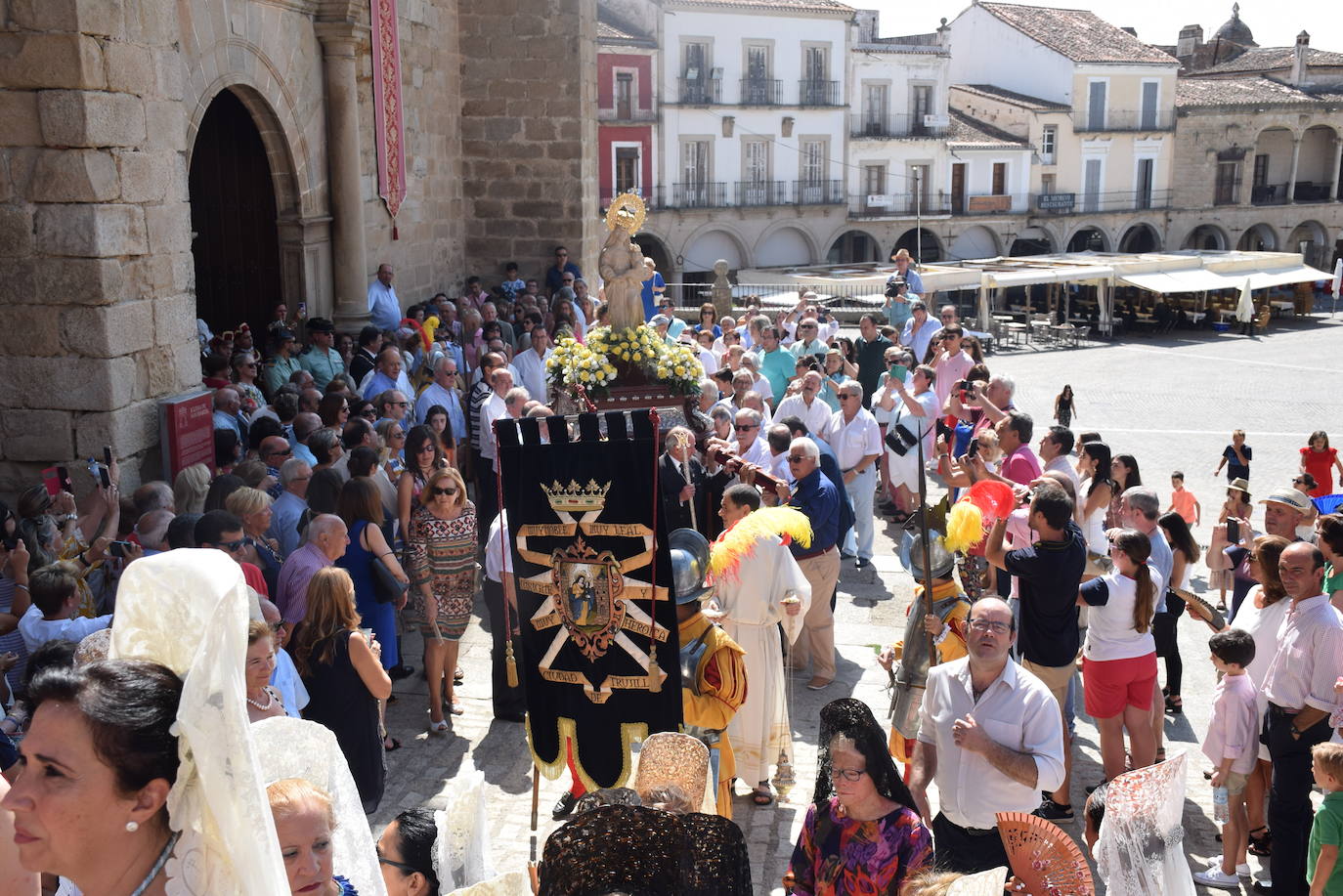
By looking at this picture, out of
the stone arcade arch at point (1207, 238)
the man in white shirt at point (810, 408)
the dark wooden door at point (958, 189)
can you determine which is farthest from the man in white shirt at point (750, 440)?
the stone arcade arch at point (1207, 238)

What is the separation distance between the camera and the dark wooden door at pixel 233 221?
35.9 feet

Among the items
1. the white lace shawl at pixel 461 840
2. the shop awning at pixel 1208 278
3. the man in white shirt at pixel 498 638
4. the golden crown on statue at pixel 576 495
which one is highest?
the shop awning at pixel 1208 278

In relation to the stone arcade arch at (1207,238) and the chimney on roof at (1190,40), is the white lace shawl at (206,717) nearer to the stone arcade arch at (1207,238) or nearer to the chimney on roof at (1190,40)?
the stone arcade arch at (1207,238)

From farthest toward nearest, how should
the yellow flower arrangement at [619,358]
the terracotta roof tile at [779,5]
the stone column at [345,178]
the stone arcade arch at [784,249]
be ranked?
1. the stone arcade arch at [784,249]
2. the terracotta roof tile at [779,5]
3. the stone column at [345,178]
4. the yellow flower arrangement at [619,358]

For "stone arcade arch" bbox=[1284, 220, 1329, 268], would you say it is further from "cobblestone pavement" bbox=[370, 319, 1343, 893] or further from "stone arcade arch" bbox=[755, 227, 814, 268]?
"cobblestone pavement" bbox=[370, 319, 1343, 893]

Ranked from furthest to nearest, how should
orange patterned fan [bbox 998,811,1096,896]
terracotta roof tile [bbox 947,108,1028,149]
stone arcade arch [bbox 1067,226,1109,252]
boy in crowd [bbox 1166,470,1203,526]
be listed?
1. stone arcade arch [bbox 1067,226,1109,252]
2. terracotta roof tile [bbox 947,108,1028,149]
3. boy in crowd [bbox 1166,470,1203,526]
4. orange patterned fan [bbox 998,811,1096,896]

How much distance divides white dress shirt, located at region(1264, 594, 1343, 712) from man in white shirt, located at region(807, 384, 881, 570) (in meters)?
4.31

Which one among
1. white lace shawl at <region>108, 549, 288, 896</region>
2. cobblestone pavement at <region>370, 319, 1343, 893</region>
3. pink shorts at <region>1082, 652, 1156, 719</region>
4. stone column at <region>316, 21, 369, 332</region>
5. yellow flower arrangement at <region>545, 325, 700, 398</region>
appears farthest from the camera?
stone column at <region>316, 21, 369, 332</region>

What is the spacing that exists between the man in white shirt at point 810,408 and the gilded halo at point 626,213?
2.68 metres

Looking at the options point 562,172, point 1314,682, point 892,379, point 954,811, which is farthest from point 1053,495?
point 562,172

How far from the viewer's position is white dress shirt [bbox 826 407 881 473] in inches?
362

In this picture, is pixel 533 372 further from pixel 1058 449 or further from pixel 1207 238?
pixel 1207 238

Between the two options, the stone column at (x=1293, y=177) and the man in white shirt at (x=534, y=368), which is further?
the stone column at (x=1293, y=177)

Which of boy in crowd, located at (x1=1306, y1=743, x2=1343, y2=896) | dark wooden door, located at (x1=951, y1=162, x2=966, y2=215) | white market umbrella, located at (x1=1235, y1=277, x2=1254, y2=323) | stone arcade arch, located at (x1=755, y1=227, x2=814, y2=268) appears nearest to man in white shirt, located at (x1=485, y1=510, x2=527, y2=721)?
boy in crowd, located at (x1=1306, y1=743, x2=1343, y2=896)
